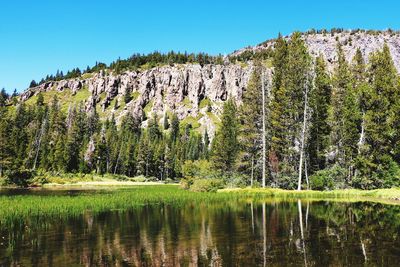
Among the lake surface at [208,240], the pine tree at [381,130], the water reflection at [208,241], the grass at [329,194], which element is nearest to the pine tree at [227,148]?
the grass at [329,194]

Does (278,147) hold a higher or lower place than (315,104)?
lower

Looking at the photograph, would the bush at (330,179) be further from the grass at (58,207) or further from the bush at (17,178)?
the bush at (17,178)

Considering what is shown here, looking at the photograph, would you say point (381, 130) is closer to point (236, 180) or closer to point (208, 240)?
point (236, 180)

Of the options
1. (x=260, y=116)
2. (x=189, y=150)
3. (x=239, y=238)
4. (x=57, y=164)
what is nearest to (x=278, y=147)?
(x=260, y=116)

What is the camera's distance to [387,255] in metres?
12.6

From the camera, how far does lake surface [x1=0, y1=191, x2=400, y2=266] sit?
1247 cm

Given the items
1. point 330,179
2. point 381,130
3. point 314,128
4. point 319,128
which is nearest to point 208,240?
point 330,179

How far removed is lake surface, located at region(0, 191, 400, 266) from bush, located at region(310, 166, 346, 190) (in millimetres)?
23119

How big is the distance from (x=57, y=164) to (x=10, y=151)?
23.7 meters

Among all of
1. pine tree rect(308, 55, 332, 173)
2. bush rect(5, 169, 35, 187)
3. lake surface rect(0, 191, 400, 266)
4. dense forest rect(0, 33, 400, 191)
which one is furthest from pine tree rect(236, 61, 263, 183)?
bush rect(5, 169, 35, 187)

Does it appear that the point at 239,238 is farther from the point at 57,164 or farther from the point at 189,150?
the point at 189,150

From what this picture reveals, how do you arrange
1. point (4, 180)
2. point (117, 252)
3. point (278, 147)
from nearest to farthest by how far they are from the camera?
point (117, 252), point (278, 147), point (4, 180)

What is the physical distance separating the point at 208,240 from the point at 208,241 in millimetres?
212

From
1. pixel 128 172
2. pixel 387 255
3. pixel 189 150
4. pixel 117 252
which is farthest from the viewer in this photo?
pixel 189 150
